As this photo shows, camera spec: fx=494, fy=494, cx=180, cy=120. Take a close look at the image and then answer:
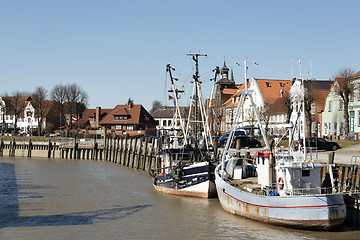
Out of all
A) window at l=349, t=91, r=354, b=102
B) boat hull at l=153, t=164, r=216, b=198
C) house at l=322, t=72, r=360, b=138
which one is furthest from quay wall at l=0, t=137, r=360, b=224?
window at l=349, t=91, r=354, b=102

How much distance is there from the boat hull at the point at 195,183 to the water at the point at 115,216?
1.84 ft

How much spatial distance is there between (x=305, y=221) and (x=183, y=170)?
44.7 ft

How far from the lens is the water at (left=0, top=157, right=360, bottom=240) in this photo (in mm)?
24172

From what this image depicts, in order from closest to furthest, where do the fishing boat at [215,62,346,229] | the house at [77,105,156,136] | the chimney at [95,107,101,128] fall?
1. the fishing boat at [215,62,346,229]
2. the house at [77,105,156,136]
3. the chimney at [95,107,101,128]

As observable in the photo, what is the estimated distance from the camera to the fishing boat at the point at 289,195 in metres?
23.0

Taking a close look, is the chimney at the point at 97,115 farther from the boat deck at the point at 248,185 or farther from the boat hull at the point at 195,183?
the boat deck at the point at 248,185

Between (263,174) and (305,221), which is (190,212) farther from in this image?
(305,221)

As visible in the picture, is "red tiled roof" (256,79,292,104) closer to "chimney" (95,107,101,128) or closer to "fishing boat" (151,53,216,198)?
"chimney" (95,107,101,128)

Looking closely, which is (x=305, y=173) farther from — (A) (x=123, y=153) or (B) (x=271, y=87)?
(B) (x=271, y=87)

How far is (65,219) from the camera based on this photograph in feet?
92.3

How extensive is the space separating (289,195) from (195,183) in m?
11.3

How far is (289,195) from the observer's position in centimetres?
2472

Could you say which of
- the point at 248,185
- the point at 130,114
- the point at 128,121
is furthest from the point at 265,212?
the point at 130,114

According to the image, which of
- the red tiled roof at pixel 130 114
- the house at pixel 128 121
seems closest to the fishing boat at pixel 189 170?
the house at pixel 128 121
